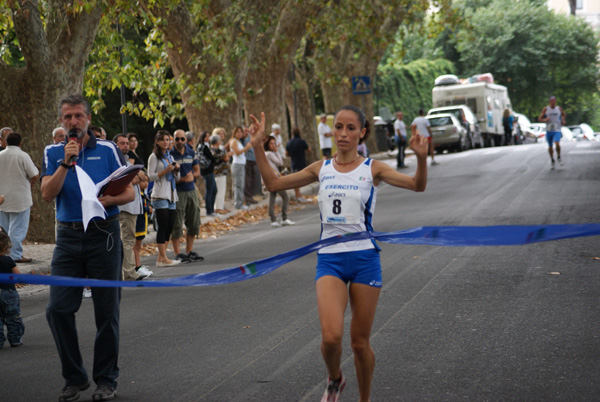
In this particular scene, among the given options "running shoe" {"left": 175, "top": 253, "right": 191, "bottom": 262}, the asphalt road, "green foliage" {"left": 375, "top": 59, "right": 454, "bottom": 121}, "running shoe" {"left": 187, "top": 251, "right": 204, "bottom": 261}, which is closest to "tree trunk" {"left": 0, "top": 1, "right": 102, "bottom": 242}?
"running shoe" {"left": 175, "top": 253, "right": 191, "bottom": 262}

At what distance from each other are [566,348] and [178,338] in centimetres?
327

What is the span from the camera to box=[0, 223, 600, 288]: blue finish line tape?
5.30 m

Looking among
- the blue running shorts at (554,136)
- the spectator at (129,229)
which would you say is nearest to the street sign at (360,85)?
the blue running shorts at (554,136)

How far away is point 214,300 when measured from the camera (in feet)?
31.6

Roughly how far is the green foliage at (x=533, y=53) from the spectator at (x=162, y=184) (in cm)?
5609

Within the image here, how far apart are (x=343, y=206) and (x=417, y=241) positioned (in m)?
0.76

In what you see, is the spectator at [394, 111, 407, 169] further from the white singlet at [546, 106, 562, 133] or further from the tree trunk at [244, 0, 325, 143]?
the white singlet at [546, 106, 562, 133]

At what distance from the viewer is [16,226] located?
12.5 meters

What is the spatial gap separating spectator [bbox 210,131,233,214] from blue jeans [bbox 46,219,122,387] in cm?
1275

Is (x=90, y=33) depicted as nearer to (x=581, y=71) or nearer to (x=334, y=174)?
(x=334, y=174)

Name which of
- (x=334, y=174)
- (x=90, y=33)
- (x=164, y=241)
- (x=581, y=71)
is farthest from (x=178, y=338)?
(x=581, y=71)

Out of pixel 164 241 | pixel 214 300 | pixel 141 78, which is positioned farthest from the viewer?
pixel 141 78

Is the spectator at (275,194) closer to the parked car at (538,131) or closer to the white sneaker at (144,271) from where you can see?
the white sneaker at (144,271)

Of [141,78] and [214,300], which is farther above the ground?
[141,78]
